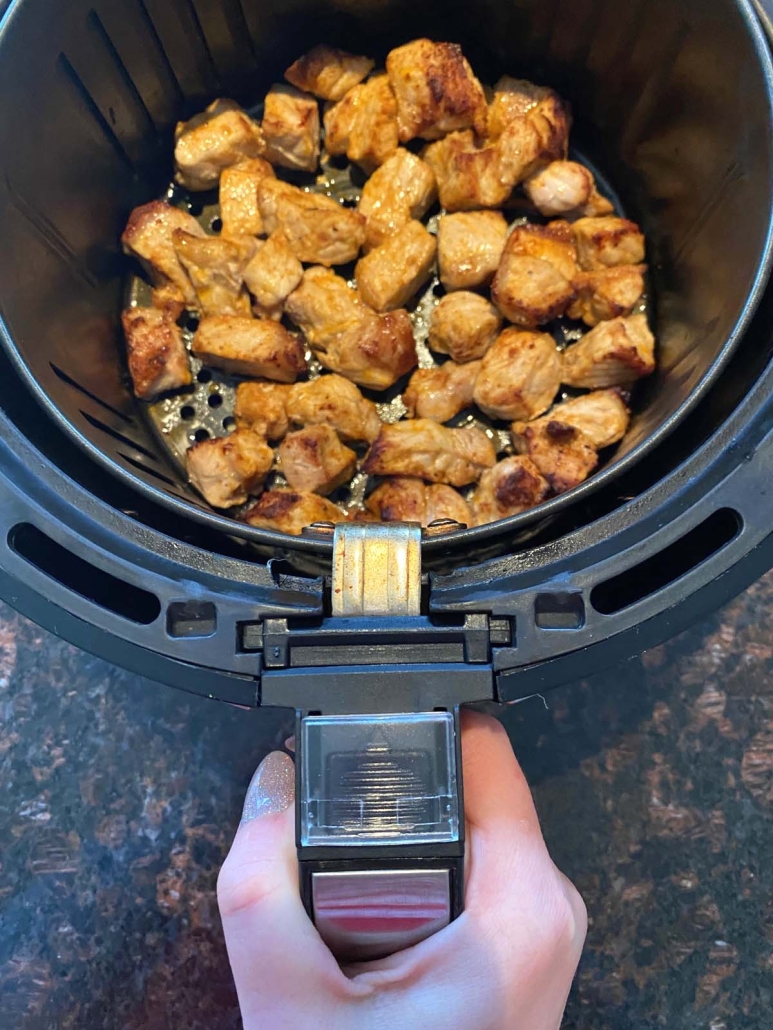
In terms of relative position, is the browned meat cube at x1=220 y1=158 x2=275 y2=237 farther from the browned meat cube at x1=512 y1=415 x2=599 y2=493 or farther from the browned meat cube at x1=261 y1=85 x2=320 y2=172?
the browned meat cube at x1=512 y1=415 x2=599 y2=493

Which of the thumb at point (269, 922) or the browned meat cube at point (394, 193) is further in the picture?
the browned meat cube at point (394, 193)

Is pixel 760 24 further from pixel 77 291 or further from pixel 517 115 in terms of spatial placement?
pixel 77 291

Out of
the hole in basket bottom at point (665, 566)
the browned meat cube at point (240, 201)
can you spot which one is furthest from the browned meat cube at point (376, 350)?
the hole in basket bottom at point (665, 566)

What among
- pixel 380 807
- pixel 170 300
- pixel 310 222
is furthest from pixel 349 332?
pixel 380 807

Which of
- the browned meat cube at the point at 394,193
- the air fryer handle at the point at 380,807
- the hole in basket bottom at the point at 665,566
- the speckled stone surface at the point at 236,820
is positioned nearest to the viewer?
the air fryer handle at the point at 380,807

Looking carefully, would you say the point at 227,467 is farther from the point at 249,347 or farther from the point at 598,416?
the point at 598,416

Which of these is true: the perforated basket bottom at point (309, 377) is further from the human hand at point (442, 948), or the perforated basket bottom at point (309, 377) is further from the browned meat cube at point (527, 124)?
the human hand at point (442, 948)

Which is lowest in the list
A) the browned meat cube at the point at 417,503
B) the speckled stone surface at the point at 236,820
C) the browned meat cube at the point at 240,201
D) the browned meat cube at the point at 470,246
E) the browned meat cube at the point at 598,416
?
the speckled stone surface at the point at 236,820
